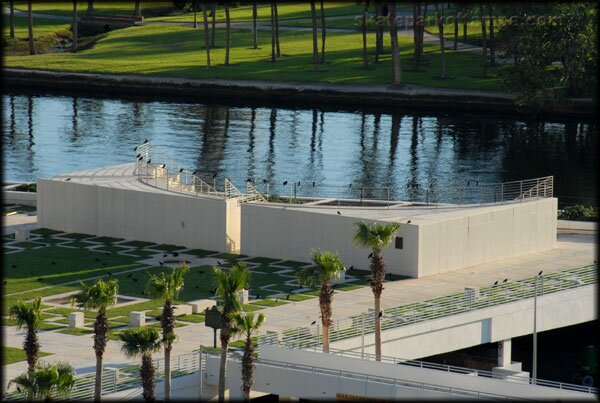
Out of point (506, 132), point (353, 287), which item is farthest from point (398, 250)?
point (506, 132)

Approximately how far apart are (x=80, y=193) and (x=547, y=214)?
27.8m

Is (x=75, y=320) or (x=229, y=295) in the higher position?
(x=229, y=295)

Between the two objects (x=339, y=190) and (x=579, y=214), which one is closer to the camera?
(x=579, y=214)

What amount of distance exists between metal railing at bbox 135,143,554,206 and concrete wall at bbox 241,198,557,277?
3.61 meters

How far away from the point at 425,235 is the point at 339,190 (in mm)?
44346

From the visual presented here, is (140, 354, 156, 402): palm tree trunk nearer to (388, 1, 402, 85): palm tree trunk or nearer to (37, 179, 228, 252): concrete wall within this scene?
(37, 179, 228, 252): concrete wall

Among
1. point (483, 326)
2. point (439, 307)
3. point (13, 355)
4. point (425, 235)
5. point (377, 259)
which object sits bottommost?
point (483, 326)

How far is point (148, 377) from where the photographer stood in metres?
65.5

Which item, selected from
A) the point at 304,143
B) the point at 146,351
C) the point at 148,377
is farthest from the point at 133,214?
the point at 304,143

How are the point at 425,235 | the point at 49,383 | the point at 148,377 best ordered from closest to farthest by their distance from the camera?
the point at 49,383
the point at 148,377
the point at 425,235

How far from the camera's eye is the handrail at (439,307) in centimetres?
7631

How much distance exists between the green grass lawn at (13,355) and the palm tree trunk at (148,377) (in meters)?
10.2

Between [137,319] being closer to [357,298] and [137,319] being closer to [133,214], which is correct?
[357,298]

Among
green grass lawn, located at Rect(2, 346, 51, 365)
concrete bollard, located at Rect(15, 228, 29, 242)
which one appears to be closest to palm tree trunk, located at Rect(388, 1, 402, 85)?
concrete bollard, located at Rect(15, 228, 29, 242)
